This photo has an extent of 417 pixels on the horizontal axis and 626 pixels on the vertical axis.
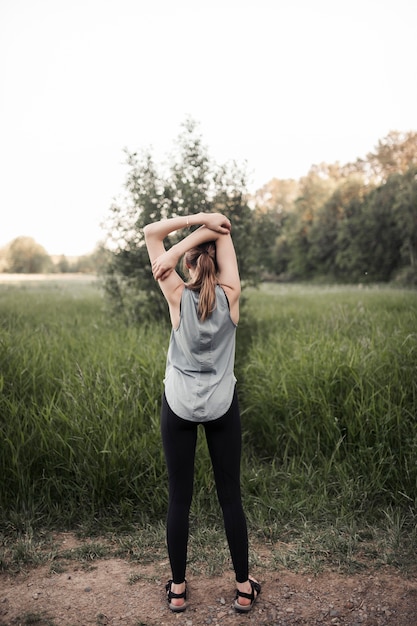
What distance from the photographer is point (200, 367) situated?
275 cm

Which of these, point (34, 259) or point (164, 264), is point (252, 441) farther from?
point (34, 259)

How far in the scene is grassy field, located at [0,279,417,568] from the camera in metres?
4.09

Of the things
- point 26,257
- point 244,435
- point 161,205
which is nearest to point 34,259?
point 26,257

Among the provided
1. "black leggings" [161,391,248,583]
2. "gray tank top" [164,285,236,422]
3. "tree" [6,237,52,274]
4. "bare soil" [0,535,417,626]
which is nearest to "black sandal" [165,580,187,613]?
"bare soil" [0,535,417,626]

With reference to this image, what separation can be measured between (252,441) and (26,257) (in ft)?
26.0

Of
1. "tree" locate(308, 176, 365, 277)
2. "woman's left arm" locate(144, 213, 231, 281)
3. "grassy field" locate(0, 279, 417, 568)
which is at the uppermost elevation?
"tree" locate(308, 176, 365, 277)

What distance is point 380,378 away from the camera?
5352 millimetres

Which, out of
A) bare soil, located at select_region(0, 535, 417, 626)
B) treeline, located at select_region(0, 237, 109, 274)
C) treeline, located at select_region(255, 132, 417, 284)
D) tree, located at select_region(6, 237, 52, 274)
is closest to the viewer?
bare soil, located at select_region(0, 535, 417, 626)

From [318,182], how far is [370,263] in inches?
797

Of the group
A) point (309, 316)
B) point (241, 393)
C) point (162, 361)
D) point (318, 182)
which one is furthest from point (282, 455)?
point (318, 182)

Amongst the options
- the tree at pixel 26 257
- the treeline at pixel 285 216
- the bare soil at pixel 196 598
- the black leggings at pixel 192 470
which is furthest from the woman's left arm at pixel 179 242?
the tree at pixel 26 257

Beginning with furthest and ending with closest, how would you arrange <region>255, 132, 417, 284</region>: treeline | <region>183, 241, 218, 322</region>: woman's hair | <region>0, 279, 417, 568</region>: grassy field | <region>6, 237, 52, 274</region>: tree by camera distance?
<region>255, 132, 417, 284</region>: treeline
<region>6, 237, 52, 274</region>: tree
<region>0, 279, 417, 568</region>: grassy field
<region>183, 241, 218, 322</region>: woman's hair

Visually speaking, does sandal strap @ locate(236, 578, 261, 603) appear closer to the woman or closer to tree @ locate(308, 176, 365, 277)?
the woman

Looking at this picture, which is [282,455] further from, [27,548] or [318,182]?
[318,182]
